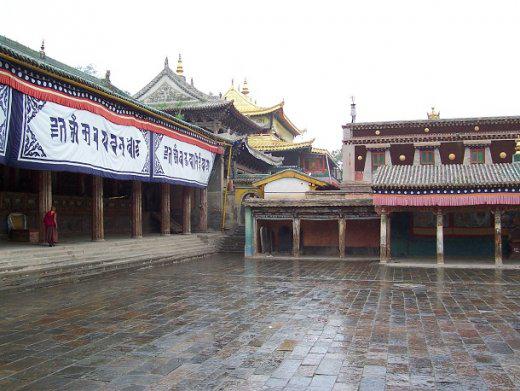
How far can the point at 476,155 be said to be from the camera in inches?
1069

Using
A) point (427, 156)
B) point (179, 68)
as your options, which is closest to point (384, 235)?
point (427, 156)

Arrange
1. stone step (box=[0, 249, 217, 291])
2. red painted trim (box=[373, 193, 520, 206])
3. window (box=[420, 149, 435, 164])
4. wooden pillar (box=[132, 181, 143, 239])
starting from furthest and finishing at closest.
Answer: window (box=[420, 149, 435, 164]) → wooden pillar (box=[132, 181, 143, 239]) → red painted trim (box=[373, 193, 520, 206]) → stone step (box=[0, 249, 217, 291])

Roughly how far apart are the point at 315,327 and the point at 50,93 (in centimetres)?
995

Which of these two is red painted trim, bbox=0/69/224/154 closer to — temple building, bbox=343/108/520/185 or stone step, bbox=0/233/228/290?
stone step, bbox=0/233/228/290

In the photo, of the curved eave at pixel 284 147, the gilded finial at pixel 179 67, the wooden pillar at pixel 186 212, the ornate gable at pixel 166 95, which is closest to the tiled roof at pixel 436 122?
the curved eave at pixel 284 147

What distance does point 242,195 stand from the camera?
27.0 metres

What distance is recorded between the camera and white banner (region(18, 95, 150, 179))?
12.5 m

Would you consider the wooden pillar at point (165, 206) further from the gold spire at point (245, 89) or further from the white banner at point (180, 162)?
the gold spire at point (245, 89)

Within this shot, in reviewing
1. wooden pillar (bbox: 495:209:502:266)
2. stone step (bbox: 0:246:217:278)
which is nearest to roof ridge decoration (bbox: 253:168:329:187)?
stone step (bbox: 0:246:217:278)

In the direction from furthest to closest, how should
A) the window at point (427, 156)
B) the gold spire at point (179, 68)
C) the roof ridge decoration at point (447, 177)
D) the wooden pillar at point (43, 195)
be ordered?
the gold spire at point (179, 68), the window at point (427, 156), the roof ridge decoration at point (447, 177), the wooden pillar at point (43, 195)

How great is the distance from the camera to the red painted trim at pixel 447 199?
15.8 metres

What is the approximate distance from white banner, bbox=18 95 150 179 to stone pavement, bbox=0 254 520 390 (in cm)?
375

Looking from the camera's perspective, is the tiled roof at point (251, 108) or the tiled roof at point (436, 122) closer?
the tiled roof at point (436, 122)

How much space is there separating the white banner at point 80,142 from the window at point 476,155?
59.9ft
